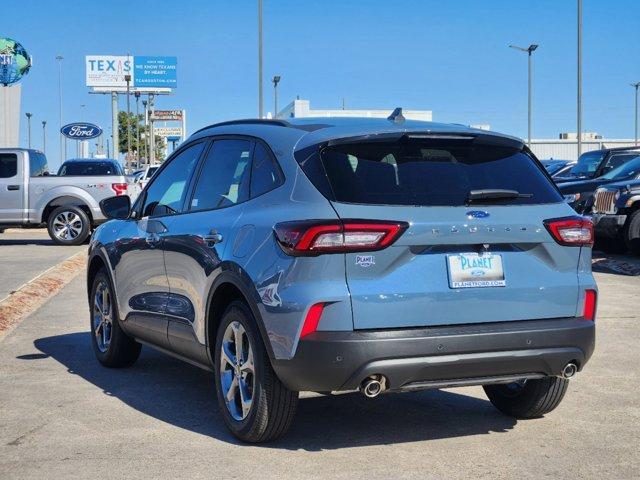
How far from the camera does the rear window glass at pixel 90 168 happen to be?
2445 centimetres

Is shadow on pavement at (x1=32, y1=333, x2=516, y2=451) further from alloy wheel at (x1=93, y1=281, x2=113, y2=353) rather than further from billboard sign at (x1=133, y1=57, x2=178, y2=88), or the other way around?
billboard sign at (x1=133, y1=57, x2=178, y2=88)

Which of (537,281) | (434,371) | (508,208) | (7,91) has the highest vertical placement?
(7,91)

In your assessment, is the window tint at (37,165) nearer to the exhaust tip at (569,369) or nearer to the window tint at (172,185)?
the window tint at (172,185)

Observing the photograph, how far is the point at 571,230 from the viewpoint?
18.0 feet

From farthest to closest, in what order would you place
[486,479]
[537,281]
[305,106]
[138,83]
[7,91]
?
[138,83]
[305,106]
[7,91]
[537,281]
[486,479]

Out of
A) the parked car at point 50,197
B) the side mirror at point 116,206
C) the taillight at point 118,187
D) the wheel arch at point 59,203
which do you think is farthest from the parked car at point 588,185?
the side mirror at point 116,206

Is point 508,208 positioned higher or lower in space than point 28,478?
higher

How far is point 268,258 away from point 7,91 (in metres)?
57.0

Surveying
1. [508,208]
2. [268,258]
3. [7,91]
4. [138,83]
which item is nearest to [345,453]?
[268,258]

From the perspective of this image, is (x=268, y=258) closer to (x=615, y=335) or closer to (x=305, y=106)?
(x=615, y=335)

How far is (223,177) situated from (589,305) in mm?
2245

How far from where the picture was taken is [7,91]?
59.0 metres

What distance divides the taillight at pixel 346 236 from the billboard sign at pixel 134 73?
101 meters

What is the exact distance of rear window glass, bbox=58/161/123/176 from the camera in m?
24.5
